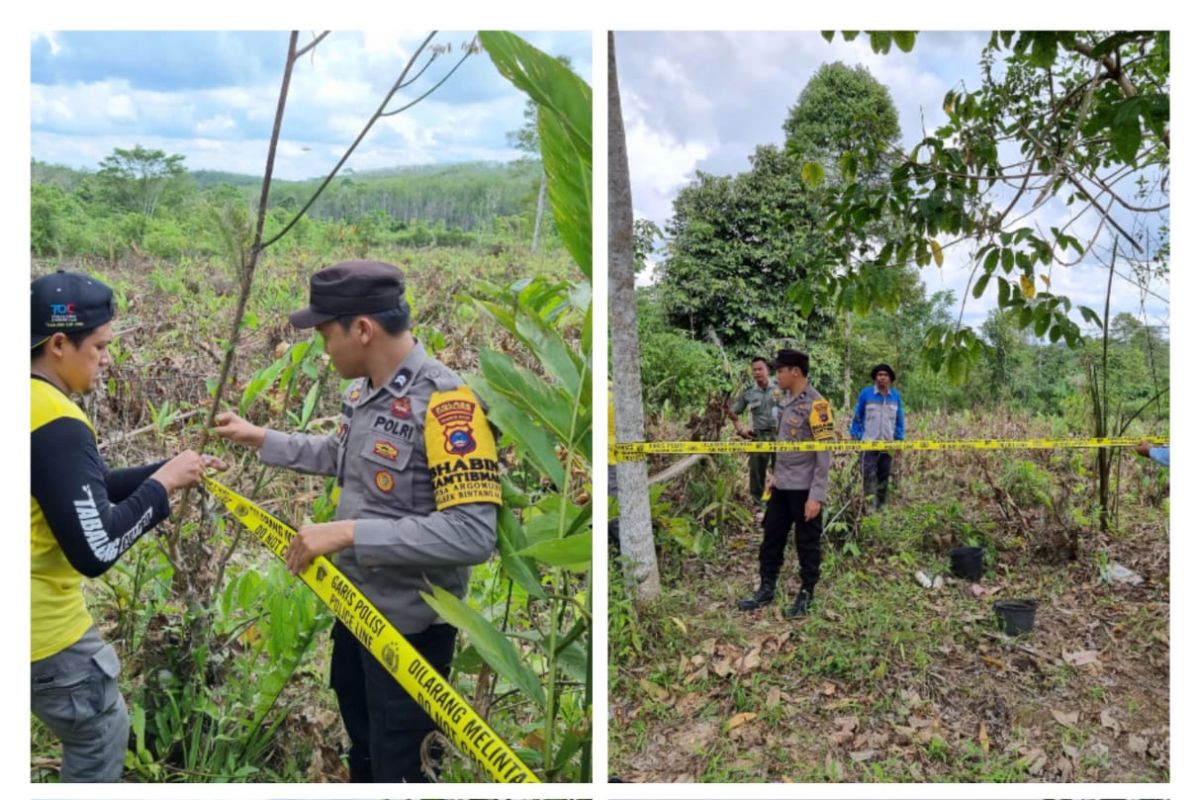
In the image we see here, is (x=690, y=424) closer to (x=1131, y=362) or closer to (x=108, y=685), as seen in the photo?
(x=1131, y=362)

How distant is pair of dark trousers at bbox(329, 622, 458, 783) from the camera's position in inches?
56.1

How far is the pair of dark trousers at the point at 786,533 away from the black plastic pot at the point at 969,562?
0.85 m

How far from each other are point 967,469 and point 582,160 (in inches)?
159

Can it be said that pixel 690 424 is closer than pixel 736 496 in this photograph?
Yes

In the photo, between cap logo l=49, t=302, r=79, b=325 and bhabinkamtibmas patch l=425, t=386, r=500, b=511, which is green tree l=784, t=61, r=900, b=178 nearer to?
bhabinkamtibmas patch l=425, t=386, r=500, b=511

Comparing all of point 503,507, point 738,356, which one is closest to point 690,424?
point 738,356

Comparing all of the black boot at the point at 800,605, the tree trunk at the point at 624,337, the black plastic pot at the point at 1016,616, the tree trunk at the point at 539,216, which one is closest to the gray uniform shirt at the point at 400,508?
the tree trunk at the point at 539,216

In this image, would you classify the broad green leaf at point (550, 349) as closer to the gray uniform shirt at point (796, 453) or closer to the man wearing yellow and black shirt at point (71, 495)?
the man wearing yellow and black shirt at point (71, 495)

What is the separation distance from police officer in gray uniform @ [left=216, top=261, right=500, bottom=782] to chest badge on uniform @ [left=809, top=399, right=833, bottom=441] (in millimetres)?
2197

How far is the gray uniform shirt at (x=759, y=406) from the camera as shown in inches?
171

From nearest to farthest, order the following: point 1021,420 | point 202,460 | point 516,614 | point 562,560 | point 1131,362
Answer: point 562,560 → point 202,460 → point 516,614 → point 1131,362 → point 1021,420

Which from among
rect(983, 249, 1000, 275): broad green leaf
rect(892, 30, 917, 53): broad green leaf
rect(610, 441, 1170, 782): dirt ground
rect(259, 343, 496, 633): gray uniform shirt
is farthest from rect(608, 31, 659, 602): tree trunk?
rect(259, 343, 496, 633): gray uniform shirt

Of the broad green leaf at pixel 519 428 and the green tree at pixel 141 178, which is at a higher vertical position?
the green tree at pixel 141 178

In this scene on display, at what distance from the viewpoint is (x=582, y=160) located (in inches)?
54.5
